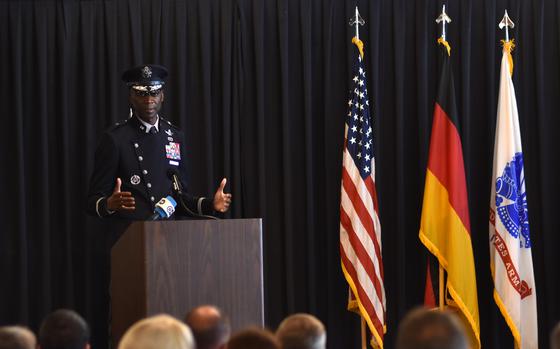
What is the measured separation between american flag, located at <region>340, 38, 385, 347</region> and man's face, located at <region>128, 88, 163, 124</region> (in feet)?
5.41

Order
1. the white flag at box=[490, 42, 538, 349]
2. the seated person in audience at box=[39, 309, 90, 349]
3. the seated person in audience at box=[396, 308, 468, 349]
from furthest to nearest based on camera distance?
the white flag at box=[490, 42, 538, 349], the seated person in audience at box=[39, 309, 90, 349], the seated person in audience at box=[396, 308, 468, 349]

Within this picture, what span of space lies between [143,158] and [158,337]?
269 cm

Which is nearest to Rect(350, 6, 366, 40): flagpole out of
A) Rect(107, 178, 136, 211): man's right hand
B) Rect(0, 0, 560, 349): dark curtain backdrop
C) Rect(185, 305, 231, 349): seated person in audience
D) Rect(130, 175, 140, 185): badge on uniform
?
Rect(0, 0, 560, 349): dark curtain backdrop

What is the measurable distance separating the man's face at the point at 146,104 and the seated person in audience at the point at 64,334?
90.6 inches

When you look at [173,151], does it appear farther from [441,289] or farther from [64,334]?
[64,334]

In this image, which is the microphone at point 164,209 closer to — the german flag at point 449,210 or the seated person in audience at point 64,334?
the seated person in audience at point 64,334

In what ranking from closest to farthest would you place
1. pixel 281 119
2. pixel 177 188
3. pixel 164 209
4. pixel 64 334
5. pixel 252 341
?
pixel 252 341 → pixel 64 334 → pixel 164 209 → pixel 177 188 → pixel 281 119

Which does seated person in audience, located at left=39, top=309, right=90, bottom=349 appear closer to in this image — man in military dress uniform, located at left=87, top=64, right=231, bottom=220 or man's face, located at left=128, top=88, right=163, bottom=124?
man in military dress uniform, located at left=87, top=64, right=231, bottom=220

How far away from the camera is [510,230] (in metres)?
6.05

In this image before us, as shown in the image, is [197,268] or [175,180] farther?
[175,180]

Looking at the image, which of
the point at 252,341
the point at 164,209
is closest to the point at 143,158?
the point at 164,209

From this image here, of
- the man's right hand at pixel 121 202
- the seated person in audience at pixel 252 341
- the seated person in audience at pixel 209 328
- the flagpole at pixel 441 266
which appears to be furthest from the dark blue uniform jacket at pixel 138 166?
the seated person in audience at pixel 252 341

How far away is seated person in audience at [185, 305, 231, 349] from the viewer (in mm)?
2781

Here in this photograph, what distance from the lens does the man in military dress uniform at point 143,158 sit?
4.77 meters
